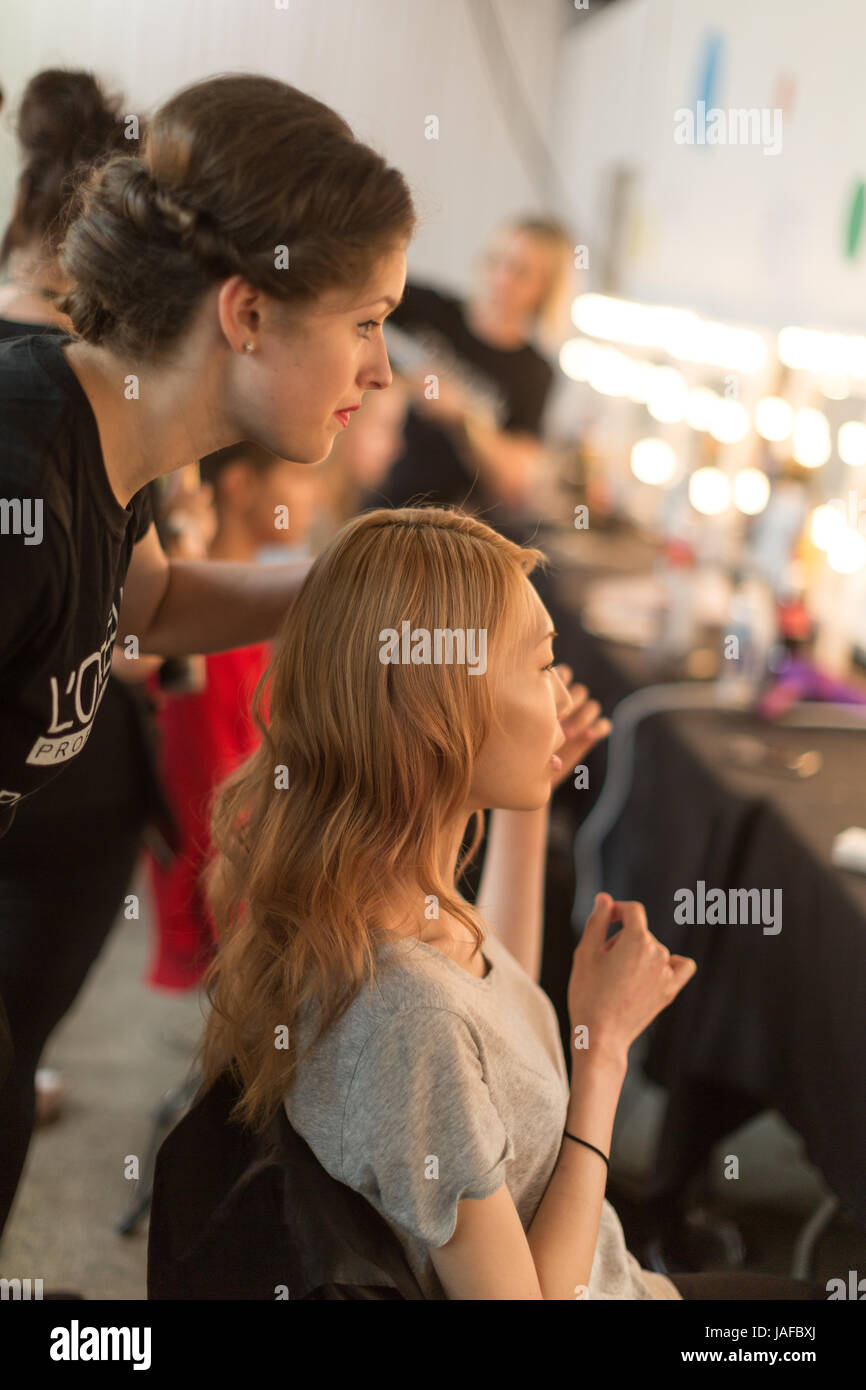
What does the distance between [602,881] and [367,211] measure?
1502 mm

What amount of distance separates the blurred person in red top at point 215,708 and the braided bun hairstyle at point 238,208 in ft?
2.64

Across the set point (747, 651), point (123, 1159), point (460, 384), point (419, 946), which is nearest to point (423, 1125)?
point (419, 946)

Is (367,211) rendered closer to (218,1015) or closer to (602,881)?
(218,1015)

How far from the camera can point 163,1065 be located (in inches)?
81.7

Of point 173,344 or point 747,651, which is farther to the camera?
point 747,651

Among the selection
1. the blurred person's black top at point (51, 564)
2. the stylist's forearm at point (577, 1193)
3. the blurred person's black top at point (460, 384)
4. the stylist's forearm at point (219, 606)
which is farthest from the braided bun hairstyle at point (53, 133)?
the blurred person's black top at point (460, 384)

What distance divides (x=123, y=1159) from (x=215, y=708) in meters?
0.74

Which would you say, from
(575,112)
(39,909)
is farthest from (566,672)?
(575,112)

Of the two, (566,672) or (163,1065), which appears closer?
(566,672)

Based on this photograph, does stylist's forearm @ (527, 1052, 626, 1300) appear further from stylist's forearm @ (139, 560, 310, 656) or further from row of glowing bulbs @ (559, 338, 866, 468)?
row of glowing bulbs @ (559, 338, 866, 468)

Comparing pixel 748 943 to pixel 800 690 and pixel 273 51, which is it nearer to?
pixel 800 690

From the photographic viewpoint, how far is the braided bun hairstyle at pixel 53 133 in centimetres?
103

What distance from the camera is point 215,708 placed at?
170 centimetres

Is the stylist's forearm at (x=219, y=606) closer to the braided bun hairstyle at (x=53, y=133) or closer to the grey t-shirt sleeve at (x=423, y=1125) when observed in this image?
A: the braided bun hairstyle at (x=53, y=133)
